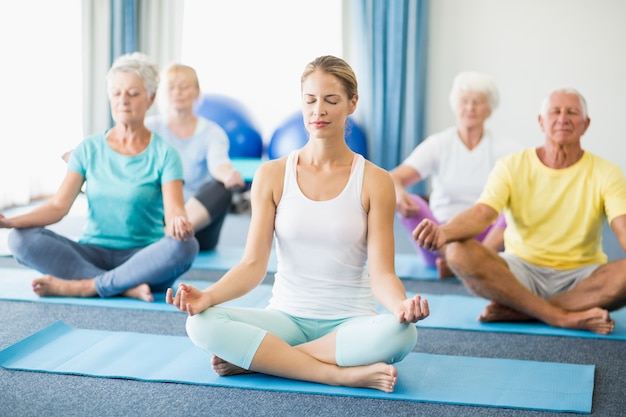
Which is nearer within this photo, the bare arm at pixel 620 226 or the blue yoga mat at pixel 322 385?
the blue yoga mat at pixel 322 385

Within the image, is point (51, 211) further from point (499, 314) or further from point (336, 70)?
point (499, 314)

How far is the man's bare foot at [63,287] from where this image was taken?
12.6 feet

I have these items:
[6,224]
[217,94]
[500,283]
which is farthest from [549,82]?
[6,224]

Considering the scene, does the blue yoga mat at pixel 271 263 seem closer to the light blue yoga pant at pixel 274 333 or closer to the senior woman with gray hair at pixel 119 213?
the senior woman with gray hair at pixel 119 213

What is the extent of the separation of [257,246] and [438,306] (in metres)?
1.30

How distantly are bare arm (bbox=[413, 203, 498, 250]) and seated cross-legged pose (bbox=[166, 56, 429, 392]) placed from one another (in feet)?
1.03

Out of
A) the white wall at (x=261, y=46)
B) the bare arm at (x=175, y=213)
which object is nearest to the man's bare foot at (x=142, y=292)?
the bare arm at (x=175, y=213)

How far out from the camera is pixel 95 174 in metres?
3.85

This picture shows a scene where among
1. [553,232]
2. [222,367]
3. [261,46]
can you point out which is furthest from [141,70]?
[261,46]

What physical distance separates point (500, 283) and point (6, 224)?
6.34ft

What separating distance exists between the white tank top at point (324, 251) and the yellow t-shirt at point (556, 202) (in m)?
0.93

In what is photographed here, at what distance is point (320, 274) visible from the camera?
2795 mm

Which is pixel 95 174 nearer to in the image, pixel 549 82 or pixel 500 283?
pixel 500 283

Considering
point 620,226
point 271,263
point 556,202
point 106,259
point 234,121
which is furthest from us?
point 234,121
